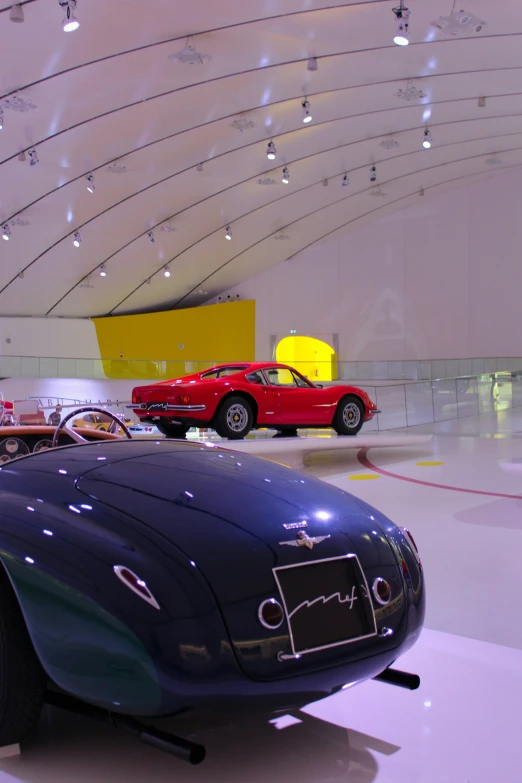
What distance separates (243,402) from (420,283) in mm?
19226

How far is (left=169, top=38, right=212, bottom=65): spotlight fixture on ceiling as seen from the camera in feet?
44.5

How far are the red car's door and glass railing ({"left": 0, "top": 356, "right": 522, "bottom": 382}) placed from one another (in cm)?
1490

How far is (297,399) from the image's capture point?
30.8 ft

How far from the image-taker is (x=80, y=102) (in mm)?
15680

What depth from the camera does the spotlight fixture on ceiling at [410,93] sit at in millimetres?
16828

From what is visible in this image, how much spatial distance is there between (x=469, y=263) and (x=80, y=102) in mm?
14946

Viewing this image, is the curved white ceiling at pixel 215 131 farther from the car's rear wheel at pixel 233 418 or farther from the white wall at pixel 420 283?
the car's rear wheel at pixel 233 418

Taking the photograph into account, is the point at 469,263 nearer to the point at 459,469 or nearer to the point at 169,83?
the point at 169,83

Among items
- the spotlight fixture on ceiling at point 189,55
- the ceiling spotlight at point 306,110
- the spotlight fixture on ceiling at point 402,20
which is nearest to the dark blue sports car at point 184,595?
the spotlight fixture on ceiling at point 402,20

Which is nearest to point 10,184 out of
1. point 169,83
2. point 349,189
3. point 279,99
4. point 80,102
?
point 80,102

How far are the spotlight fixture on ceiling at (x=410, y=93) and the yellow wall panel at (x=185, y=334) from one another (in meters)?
14.5

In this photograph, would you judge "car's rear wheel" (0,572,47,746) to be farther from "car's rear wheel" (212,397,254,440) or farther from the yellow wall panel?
the yellow wall panel

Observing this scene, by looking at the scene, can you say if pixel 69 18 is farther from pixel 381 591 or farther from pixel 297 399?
pixel 381 591

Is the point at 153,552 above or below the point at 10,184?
below
